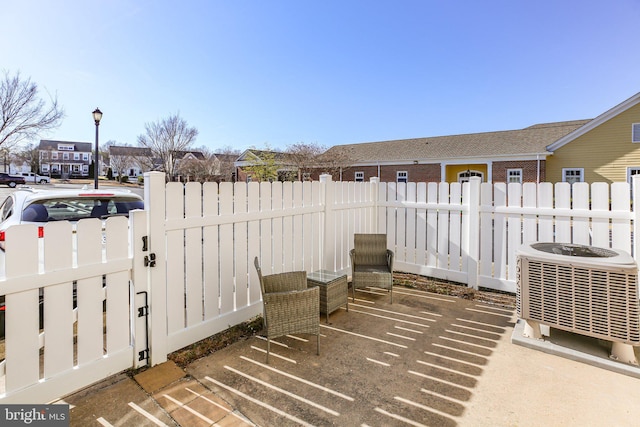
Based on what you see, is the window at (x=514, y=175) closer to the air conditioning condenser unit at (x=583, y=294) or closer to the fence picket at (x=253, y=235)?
the air conditioning condenser unit at (x=583, y=294)

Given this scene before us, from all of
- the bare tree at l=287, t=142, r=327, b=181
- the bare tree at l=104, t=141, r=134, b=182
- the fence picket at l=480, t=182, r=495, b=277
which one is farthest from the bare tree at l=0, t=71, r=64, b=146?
the bare tree at l=104, t=141, r=134, b=182

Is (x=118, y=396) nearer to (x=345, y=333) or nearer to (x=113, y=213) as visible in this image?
(x=345, y=333)

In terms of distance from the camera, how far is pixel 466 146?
2017 centimetres

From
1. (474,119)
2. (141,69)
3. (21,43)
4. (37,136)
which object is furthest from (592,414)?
(474,119)

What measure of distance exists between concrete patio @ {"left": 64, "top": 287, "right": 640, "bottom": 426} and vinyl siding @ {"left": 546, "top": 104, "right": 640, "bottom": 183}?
18.4m

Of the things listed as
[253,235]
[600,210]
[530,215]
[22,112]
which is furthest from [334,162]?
[253,235]

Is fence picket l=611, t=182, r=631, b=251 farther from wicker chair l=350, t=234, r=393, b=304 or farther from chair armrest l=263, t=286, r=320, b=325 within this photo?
chair armrest l=263, t=286, r=320, b=325

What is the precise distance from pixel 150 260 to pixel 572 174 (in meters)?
21.3

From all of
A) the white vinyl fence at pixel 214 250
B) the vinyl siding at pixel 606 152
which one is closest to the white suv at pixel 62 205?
the white vinyl fence at pixel 214 250

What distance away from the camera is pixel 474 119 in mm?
25203

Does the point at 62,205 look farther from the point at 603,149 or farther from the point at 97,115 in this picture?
the point at 603,149

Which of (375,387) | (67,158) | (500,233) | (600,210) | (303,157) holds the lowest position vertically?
(375,387)

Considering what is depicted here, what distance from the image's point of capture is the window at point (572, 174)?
16605mm

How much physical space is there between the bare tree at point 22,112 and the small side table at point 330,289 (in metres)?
17.9
